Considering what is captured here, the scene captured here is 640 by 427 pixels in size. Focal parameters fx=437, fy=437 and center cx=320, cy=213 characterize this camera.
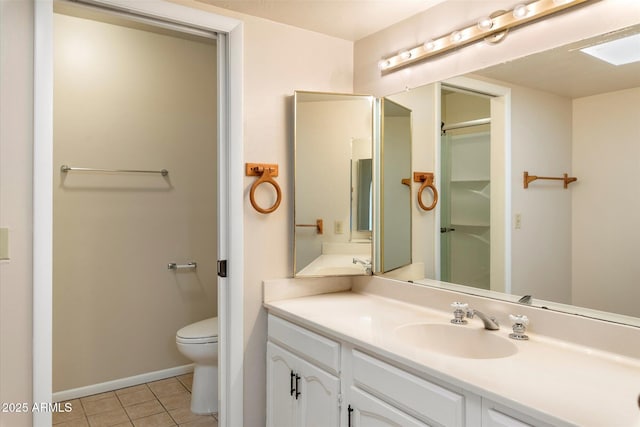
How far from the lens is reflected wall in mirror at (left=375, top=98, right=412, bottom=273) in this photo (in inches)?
85.3

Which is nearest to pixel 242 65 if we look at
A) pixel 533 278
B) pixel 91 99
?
pixel 91 99

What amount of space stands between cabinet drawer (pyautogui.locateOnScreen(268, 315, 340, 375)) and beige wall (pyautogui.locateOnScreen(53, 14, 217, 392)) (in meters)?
1.38

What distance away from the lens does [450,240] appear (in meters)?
1.98

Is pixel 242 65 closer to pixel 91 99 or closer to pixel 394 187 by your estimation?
pixel 394 187

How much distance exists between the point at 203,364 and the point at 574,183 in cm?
219

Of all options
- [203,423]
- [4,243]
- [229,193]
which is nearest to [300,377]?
[229,193]

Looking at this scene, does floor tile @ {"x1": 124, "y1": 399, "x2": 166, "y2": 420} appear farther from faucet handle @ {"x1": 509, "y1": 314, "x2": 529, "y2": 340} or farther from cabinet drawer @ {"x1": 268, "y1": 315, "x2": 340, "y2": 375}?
faucet handle @ {"x1": 509, "y1": 314, "x2": 529, "y2": 340}

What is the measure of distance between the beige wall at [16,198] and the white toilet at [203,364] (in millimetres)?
1032

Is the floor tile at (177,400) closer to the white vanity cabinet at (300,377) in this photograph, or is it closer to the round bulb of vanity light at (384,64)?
the white vanity cabinet at (300,377)

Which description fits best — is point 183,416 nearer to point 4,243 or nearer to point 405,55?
point 4,243

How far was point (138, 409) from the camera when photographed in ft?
8.79

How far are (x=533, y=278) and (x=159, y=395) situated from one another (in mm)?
2427

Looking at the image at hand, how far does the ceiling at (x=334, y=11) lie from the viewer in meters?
1.95

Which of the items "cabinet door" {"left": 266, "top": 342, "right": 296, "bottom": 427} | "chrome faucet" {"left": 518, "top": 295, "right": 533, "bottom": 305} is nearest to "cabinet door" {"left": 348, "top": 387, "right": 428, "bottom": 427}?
"cabinet door" {"left": 266, "top": 342, "right": 296, "bottom": 427}
